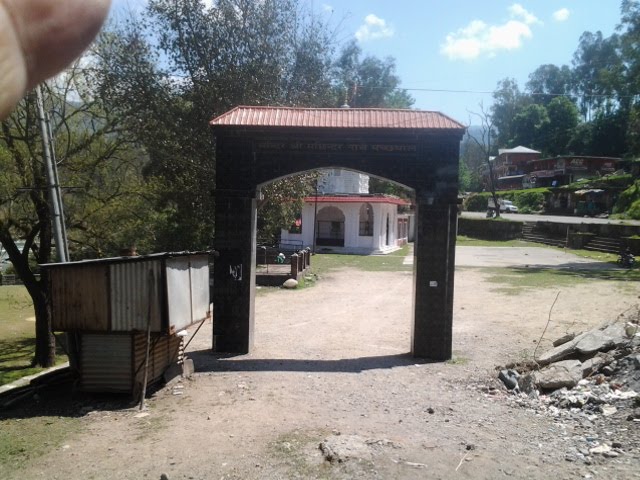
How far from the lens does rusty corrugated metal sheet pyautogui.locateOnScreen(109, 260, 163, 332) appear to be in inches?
312

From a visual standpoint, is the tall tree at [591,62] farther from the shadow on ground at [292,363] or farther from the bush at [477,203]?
the shadow on ground at [292,363]

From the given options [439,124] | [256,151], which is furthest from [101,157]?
[439,124]

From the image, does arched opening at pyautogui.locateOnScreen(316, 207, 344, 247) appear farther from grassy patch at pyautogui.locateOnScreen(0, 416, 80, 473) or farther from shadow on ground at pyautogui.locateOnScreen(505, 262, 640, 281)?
Result: grassy patch at pyautogui.locateOnScreen(0, 416, 80, 473)

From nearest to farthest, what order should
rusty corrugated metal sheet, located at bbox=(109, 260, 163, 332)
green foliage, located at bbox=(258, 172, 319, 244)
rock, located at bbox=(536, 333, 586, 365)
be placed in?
rusty corrugated metal sheet, located at bbox=(109, 260, 163, 332) < rock, located at bbox=(536, 333, 586, 365) < green foliage, located at bbox=(258, 172, 319, 244)

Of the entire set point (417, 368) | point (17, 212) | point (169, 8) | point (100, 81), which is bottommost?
point (417, 368)

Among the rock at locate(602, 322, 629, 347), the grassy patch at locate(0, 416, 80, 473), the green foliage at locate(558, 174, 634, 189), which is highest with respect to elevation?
the green foliage at locate(558, 174, 634, 189)

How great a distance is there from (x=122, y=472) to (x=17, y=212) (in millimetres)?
10691

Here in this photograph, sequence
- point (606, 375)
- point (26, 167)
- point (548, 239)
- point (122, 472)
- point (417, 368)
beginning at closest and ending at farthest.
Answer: point (122, 472) < point (606, 375) < point (417, 368) < point (26, 167) < point (548, 239)

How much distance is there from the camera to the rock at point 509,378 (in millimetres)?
8508

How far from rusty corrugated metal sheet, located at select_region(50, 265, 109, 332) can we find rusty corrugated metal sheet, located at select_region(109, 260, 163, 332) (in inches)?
5.2

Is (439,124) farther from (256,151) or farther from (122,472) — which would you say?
(122,472)

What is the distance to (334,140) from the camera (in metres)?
10.3

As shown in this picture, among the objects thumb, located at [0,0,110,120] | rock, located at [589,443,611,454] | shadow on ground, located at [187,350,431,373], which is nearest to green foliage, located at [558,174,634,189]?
shadow on ground, located at [187,350,431,373]

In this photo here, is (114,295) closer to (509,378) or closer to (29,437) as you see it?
(29,437)
